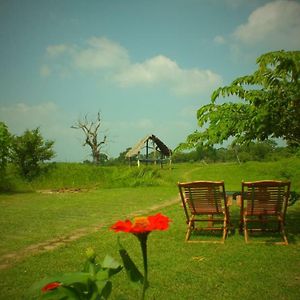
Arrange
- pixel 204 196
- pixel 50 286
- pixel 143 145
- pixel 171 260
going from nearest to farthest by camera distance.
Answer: pixel 50 286
pixel 171 260
pixel 204 196
pixel 143 145

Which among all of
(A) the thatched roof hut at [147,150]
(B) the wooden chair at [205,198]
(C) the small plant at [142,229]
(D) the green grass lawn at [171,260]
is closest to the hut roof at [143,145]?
(A) the thatched roof hut at [147,150]

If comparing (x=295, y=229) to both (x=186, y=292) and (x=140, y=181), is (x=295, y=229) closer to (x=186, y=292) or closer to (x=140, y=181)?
(x=186, y=292)

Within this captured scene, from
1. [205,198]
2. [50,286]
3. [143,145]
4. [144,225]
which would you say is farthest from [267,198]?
[143,145]

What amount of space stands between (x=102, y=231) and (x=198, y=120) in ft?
10.7

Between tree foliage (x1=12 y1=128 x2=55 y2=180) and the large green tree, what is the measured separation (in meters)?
18.3

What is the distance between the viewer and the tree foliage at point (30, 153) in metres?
22.7

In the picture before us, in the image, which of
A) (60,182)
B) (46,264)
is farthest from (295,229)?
(60,182)

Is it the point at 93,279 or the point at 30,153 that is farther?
the point at 30,153

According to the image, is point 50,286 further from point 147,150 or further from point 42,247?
point 147,150

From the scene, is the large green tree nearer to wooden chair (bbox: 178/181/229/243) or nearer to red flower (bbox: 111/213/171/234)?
wooden chair (bbox: 178/181/229/243)

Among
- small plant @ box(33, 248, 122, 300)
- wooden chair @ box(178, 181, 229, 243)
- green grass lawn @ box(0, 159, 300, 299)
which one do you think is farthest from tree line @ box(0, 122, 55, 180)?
small plant @ box(33, 248, 122, 300)

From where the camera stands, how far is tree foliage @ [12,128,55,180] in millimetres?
22703

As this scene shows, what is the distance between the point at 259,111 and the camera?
614 cm

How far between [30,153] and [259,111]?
19.6 meters
